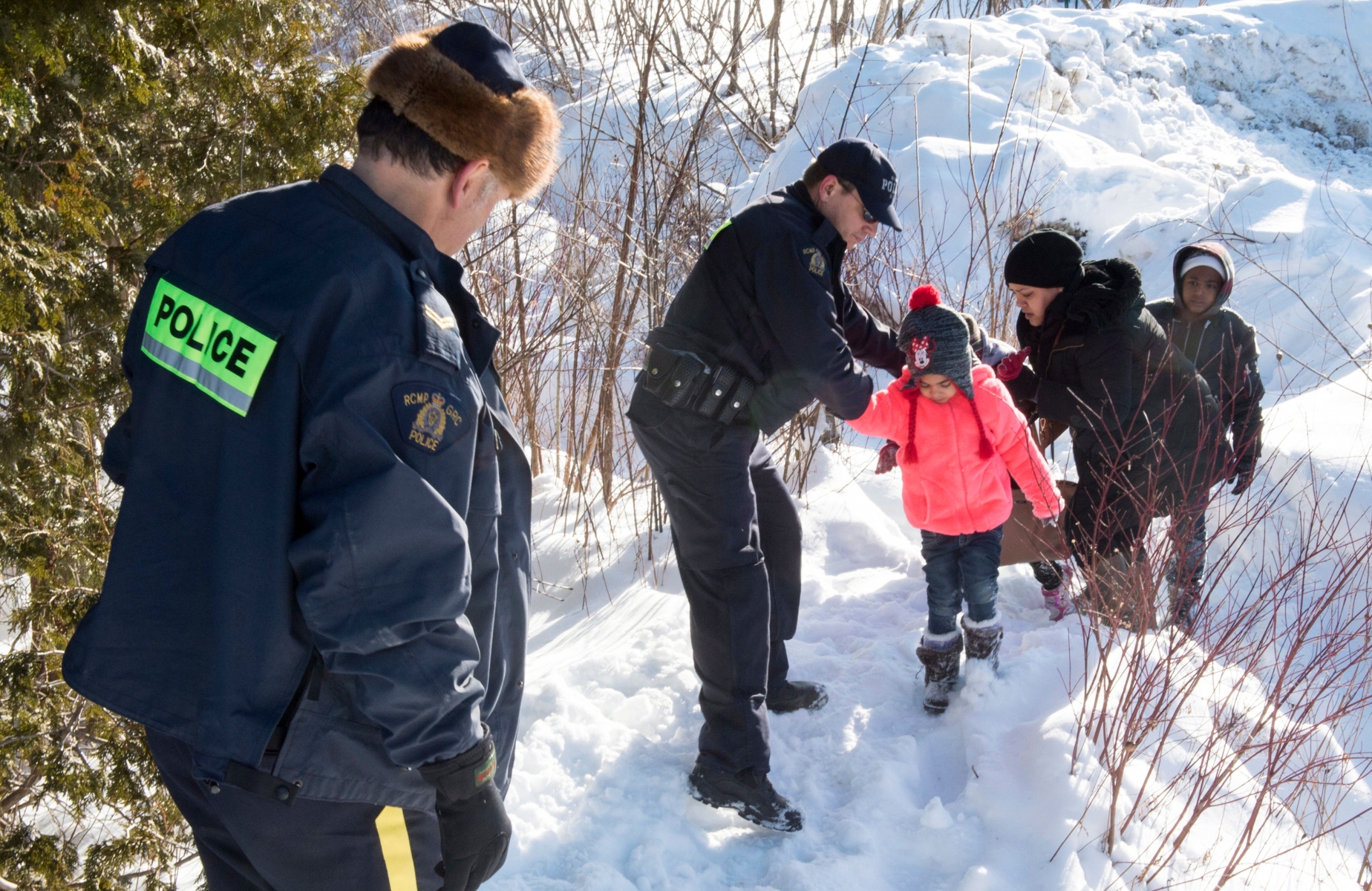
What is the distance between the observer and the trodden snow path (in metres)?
2.44

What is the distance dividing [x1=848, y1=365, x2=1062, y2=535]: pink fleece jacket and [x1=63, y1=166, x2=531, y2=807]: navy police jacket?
1919 mm

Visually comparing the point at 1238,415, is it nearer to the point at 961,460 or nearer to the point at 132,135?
the point at 961,460

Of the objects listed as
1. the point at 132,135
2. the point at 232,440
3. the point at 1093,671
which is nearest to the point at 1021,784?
the point at 1093,671

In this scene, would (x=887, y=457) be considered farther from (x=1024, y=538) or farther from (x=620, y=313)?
(x=620, y=313)

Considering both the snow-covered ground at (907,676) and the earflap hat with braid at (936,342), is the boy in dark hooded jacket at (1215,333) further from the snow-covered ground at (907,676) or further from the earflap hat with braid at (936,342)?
the earflap hat with braid at (936,342)

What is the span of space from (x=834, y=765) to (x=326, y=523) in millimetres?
2238

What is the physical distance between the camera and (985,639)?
3.16 meters

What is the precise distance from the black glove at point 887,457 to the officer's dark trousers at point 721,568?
2.43 ft

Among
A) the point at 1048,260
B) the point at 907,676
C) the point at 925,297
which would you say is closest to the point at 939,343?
the point at 925,297

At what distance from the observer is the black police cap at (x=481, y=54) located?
1410 mm

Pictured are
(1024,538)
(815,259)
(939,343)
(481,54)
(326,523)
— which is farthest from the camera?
(1024,538)

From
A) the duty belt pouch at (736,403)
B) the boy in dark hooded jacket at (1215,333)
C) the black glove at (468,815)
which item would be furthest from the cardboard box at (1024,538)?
the black glove at (468,815)

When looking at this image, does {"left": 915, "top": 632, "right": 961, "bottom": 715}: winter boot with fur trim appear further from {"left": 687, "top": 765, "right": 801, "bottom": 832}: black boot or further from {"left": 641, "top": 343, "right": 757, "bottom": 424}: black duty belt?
{"left": 641, "top": 343, "right": 757, "bottom": 424}: black duty belt

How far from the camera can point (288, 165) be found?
2.57 metres
